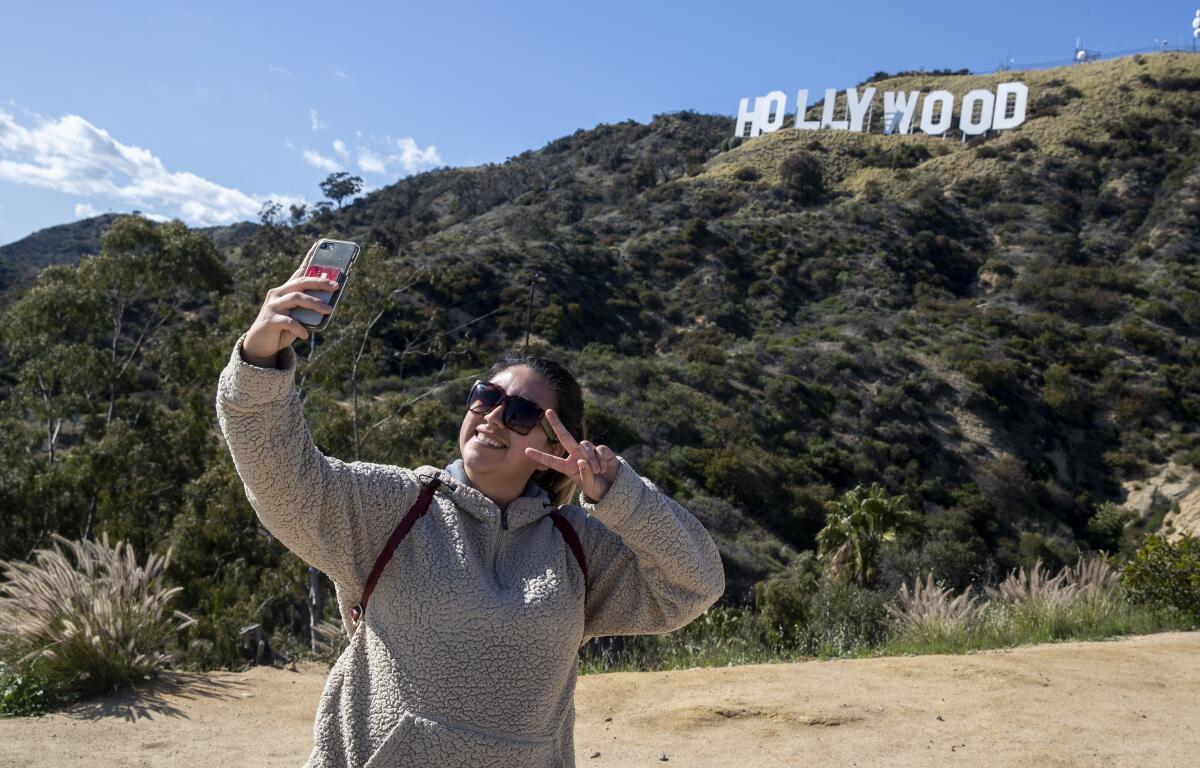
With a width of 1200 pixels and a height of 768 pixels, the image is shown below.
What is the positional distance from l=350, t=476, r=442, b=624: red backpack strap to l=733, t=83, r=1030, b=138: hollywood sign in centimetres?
5911

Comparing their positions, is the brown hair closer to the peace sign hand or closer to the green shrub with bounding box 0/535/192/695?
the peace sign hand

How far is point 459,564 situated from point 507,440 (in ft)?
1.01

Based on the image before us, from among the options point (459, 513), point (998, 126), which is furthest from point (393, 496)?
point (998, 126)

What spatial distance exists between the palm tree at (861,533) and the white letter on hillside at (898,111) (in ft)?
147

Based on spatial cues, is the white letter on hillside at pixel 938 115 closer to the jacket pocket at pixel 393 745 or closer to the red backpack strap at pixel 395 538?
the red backpack strap at pixel 395 538

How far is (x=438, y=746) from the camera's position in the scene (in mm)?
1727

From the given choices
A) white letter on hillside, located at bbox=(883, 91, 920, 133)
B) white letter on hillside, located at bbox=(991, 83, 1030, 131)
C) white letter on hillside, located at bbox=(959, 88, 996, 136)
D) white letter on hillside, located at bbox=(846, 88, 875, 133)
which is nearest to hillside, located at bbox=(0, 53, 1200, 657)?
white letter on hillside, located at bbox=(991, 83, 1030, 131)

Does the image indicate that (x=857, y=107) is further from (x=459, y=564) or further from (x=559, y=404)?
(x=459, y=564)

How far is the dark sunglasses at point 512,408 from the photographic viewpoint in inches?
77.9

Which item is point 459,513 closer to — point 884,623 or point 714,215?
point 884,623

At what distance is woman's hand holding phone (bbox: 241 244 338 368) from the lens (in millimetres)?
1609

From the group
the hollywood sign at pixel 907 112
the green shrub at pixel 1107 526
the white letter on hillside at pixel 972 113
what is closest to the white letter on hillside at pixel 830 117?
the hollywood sign at pixel 907 112

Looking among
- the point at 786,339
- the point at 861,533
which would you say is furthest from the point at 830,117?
the point at 861,533


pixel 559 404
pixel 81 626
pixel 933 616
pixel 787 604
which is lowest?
pixel 787 604
